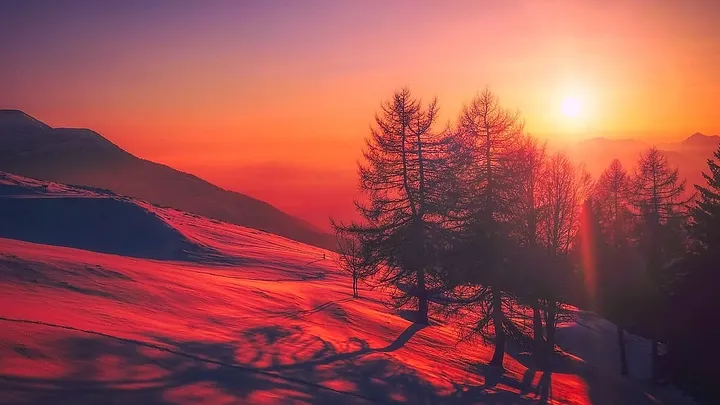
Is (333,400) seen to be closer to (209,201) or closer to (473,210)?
(473,210)

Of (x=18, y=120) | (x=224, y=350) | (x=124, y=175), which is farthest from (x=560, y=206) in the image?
(x=18, y=120)

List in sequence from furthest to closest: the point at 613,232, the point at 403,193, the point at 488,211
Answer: the point at 613,232, the point at 403,193, the point at 488,211

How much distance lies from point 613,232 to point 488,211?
2024 cm

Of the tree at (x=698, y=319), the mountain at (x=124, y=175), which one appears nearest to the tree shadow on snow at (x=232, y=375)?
the tree at (x=698, y=319)

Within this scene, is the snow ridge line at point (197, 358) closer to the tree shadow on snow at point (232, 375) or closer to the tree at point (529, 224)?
the tree shadow on snow at point (232, 375)

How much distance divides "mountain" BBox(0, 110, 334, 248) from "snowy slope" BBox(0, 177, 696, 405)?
68.7m

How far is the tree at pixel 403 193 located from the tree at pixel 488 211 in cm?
392

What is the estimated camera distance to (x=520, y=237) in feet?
67.4

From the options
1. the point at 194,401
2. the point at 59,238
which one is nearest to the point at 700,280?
the point at 194,401

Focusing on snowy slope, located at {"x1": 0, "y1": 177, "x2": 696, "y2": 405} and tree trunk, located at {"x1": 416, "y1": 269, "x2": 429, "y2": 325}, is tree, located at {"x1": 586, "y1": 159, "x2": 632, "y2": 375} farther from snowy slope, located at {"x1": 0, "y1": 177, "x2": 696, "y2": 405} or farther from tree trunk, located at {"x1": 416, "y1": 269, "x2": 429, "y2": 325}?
tree trunk, located at {"x1": 416, "y1": 269, "x2": 429, "y2": 325}

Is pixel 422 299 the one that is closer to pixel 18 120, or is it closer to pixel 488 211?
pixel 488 211

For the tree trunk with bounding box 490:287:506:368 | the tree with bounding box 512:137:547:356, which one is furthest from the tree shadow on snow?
the tree with bounding box 512:137:547:356

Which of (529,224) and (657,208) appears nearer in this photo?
(529,224)

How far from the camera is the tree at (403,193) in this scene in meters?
22.8
